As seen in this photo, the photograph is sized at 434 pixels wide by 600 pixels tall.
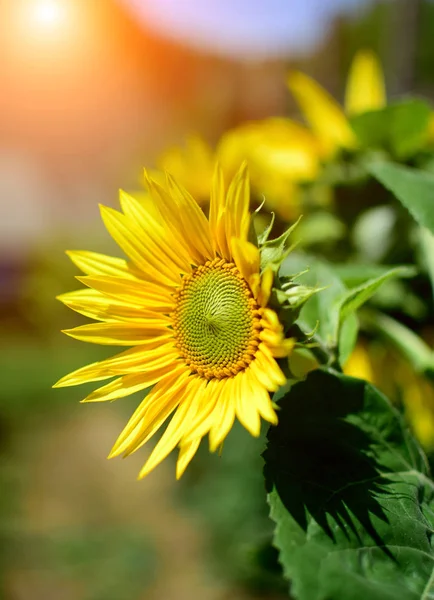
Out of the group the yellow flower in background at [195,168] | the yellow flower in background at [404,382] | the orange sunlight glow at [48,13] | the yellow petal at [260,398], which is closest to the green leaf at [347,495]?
the yellow petal at [260,398]

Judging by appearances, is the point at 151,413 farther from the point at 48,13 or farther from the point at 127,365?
the point at 48,13

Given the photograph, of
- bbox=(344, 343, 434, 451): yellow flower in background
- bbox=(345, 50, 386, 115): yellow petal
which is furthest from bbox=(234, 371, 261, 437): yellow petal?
bbox=(345, 50, 386, 115): yellow petal

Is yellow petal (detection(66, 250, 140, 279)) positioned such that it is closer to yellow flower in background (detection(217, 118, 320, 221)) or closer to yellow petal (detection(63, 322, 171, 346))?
yellow petal (detection(63, 322, 171, 346))

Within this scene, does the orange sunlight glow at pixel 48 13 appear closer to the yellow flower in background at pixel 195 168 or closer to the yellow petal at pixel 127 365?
the yellow flower in background at pixel 195 168

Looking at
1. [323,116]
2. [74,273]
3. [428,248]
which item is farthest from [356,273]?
[74,273]

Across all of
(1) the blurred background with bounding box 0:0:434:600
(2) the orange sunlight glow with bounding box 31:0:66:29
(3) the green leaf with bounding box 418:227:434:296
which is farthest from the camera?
(2) the orange sunlight glow with bounding box 31:0:66:29

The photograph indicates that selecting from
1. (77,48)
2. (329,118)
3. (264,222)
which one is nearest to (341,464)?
(264,222)
